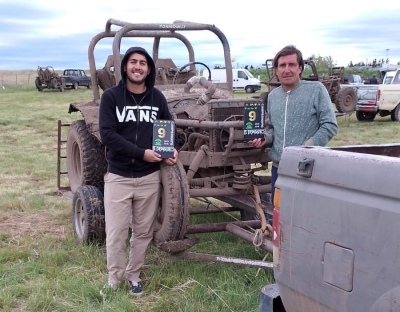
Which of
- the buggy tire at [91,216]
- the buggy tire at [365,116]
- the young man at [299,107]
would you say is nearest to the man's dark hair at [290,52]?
the young man at [299,107]

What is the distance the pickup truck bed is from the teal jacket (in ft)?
4.88

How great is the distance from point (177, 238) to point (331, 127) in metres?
1.39

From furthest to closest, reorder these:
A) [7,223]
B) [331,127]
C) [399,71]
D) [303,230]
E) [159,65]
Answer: [399,71] < [159,65] < [7,223] < [331,127] < [303,230]

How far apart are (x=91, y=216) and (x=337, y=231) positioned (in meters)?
3.35

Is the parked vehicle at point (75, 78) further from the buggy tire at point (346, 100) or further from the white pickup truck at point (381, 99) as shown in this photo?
the white pickup truck at point (381, 99)

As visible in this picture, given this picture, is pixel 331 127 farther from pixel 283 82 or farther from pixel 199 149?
pixel 199 149

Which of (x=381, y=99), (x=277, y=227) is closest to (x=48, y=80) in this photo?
(x=381, y=99)

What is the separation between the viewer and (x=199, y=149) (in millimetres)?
4984

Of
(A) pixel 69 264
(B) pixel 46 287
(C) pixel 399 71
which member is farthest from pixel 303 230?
(C) pixel 399 71

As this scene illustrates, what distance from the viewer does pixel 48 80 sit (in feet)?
120

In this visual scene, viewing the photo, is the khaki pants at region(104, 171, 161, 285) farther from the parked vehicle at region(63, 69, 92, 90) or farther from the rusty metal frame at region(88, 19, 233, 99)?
the parked vehicle at region(63, 69, 92, 90)

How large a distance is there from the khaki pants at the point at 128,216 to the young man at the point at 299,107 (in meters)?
1.02

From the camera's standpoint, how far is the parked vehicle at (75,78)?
126 ft

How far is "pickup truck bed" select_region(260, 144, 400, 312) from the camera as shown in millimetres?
1988
